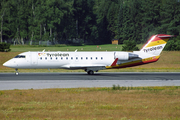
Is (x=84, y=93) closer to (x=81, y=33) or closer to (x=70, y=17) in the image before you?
(x=70, y=17)

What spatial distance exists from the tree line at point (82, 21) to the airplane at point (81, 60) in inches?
2220

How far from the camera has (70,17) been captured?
9975cm

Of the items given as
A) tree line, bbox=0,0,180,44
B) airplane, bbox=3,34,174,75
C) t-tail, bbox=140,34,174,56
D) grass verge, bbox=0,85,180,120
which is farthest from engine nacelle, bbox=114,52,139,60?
tree line, bbox=0,0,180,44

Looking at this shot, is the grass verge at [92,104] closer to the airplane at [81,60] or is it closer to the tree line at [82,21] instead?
the airplane at [81,60]

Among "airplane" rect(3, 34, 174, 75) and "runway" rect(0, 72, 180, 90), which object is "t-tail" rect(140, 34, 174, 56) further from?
"runway" rect(0, 72, 180, 90)

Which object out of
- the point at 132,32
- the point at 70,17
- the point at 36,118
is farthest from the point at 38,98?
the point at 132,32

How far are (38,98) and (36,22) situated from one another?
76.1 m

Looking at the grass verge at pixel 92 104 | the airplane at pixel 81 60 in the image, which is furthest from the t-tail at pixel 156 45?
the grass verge at pixel 92 104

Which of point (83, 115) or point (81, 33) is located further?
point (81, 33)

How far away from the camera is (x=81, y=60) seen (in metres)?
32.5

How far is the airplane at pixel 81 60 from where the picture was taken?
104ft

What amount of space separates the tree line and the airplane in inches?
2220

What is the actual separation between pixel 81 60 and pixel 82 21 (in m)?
87.1

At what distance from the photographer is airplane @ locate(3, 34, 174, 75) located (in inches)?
1251
